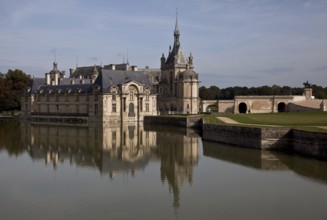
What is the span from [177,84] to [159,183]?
44.6 meters

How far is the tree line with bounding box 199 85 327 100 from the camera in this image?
85144 millimetres

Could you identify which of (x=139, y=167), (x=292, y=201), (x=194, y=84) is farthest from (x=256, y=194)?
(x=194, y=84)

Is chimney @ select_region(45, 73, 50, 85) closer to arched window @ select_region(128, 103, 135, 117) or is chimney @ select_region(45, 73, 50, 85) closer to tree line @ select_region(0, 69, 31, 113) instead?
tree line @ select_region(0, 69, 31, 113)

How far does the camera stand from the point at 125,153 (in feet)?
81.0

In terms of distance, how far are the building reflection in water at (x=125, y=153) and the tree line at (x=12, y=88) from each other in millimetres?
36416

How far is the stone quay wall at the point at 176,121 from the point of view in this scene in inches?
1566

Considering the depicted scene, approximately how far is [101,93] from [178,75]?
1611 cm

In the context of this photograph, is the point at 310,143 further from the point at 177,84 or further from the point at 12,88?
the point at 12,88

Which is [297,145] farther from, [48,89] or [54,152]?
[48,89]

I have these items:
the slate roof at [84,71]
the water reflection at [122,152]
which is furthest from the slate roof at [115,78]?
the slate roof at [84,71]

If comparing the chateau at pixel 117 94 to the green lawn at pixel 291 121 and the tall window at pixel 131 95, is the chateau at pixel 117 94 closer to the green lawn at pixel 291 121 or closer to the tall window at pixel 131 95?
the tall window at pixel 131 95

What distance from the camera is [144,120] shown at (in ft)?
165

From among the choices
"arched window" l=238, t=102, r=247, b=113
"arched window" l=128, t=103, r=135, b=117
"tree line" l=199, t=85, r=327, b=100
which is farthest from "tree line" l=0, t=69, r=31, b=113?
"tree line" l=199, t=85, r=327, b=100

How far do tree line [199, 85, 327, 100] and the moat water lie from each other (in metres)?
61.9
